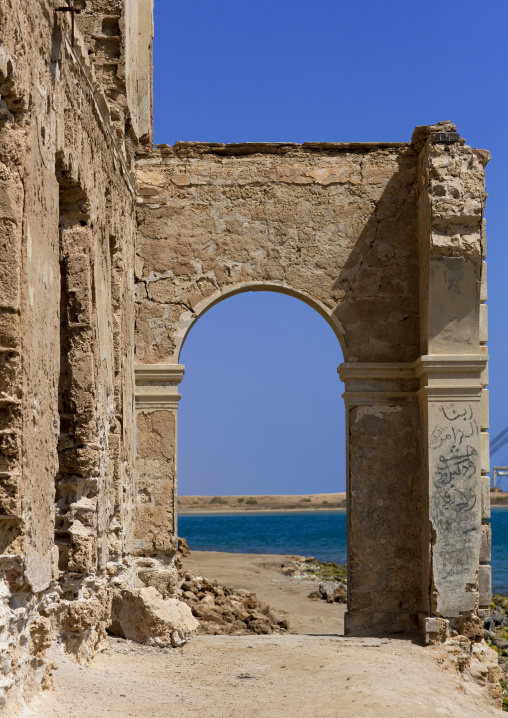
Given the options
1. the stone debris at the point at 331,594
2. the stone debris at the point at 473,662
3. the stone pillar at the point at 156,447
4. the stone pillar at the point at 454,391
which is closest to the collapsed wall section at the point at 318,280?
the stone pillar at the point at 156,447

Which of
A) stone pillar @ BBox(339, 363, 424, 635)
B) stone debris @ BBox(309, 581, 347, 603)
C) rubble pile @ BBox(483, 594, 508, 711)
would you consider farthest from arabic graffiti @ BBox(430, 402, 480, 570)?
stone debris @ BBox(309, 581, 347, 603)

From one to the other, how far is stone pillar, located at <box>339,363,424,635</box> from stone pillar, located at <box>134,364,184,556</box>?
1.47 metres

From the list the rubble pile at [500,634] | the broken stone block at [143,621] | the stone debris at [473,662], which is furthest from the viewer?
the rubble pile at [500,634]

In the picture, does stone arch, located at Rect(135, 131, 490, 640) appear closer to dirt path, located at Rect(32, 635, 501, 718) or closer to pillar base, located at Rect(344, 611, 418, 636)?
pillar base, located at Rect(344, 611, 418, 636)

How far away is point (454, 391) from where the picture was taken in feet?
24.3

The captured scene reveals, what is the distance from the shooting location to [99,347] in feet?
18.6

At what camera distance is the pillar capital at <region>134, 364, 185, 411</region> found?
7.70 metres

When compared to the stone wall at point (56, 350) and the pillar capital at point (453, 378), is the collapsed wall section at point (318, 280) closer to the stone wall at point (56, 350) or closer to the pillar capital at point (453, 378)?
the pillar capital at point (453, 378)

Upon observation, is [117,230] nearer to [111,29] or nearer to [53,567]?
[111,29]

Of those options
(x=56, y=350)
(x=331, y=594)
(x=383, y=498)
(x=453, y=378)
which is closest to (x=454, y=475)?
(x=383, y=498)

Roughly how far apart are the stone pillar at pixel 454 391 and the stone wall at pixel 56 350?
2.45 meters

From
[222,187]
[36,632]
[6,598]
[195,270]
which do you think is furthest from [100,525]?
[222,187]

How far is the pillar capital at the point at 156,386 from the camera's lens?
7.70 metres

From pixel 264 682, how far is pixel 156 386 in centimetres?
286
